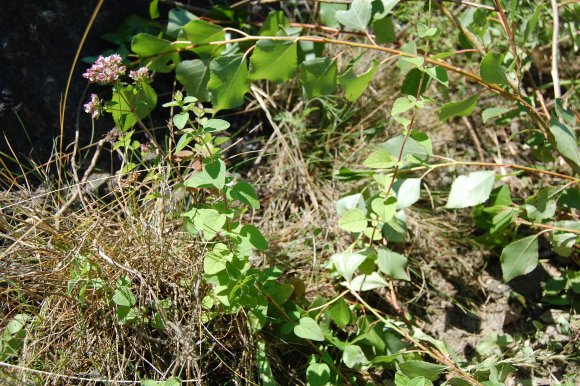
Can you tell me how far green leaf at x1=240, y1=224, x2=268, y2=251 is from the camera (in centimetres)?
162

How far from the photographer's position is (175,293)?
1.74 metres

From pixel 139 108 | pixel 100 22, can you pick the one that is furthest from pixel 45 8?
pixel 139 108

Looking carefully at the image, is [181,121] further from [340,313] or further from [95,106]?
[340,313]

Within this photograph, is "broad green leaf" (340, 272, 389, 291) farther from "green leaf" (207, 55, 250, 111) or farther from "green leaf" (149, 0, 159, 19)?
"green leaf" (149, 0, 159, 19)

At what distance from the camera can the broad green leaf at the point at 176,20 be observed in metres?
2.17

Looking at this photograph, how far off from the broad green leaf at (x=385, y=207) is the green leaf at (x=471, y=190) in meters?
0.20

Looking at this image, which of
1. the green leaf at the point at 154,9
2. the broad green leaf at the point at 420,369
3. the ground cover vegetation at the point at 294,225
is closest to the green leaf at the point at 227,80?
the ground cover vegetation at the point at 294,225

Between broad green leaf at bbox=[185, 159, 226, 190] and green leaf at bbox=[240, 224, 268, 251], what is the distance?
0.15m

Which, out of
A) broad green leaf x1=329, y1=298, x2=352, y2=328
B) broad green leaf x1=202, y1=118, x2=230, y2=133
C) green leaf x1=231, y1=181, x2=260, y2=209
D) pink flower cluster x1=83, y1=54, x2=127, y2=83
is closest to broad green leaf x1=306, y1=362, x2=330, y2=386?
broad green leaf x1=329, y1=298, x2=352, y2=328

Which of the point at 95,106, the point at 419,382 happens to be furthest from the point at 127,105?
the point at 419,382

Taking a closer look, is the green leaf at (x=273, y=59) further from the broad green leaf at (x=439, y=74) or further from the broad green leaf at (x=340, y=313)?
the broad green leaf at (x=340, y=313)

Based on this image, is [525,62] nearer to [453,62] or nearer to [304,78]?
[453,62]

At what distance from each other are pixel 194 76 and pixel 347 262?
746 millimetres

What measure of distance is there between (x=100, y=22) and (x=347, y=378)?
56.2 inches
